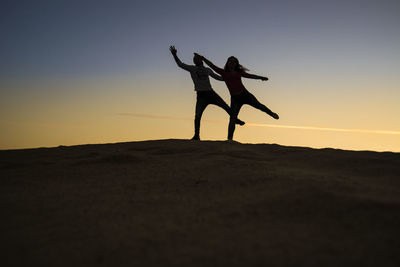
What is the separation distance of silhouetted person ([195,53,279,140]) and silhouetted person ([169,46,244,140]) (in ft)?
0.67

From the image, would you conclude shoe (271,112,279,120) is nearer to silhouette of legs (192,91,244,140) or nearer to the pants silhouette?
silhouette of legs (192,91,244,140)

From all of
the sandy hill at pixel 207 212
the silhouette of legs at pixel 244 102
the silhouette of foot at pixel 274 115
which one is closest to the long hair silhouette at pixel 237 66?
the silhouette of legs at pixel 244 102

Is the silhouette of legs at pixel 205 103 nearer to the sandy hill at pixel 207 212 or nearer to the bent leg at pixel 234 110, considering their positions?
the bent leg at pixel 234 110

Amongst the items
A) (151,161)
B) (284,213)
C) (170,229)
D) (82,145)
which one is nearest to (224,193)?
(284,213)

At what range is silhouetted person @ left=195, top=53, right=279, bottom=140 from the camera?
23.2 ft

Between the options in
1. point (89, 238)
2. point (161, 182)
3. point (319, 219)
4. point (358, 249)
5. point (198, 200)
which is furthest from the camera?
point (161, 182)

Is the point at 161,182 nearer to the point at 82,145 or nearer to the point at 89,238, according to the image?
the point at 89,238

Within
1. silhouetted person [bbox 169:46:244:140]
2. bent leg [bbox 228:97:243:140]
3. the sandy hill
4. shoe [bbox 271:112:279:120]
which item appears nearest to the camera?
the sandy hill

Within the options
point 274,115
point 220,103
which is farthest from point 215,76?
point 274,115

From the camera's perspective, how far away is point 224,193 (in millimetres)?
3289

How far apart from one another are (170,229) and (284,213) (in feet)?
2.98

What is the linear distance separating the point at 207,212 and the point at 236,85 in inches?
183

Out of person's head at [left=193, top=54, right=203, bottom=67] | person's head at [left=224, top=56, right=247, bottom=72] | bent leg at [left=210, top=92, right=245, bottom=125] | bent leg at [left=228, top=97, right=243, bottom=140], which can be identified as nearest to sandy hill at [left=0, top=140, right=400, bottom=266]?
bent leg at [left=228, top=97, right=243, bottom=140]

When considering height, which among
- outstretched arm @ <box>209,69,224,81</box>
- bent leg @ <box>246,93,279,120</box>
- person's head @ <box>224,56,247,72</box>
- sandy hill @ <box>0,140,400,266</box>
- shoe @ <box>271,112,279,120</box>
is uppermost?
person's head @ <box>224,56,247,72</box>
